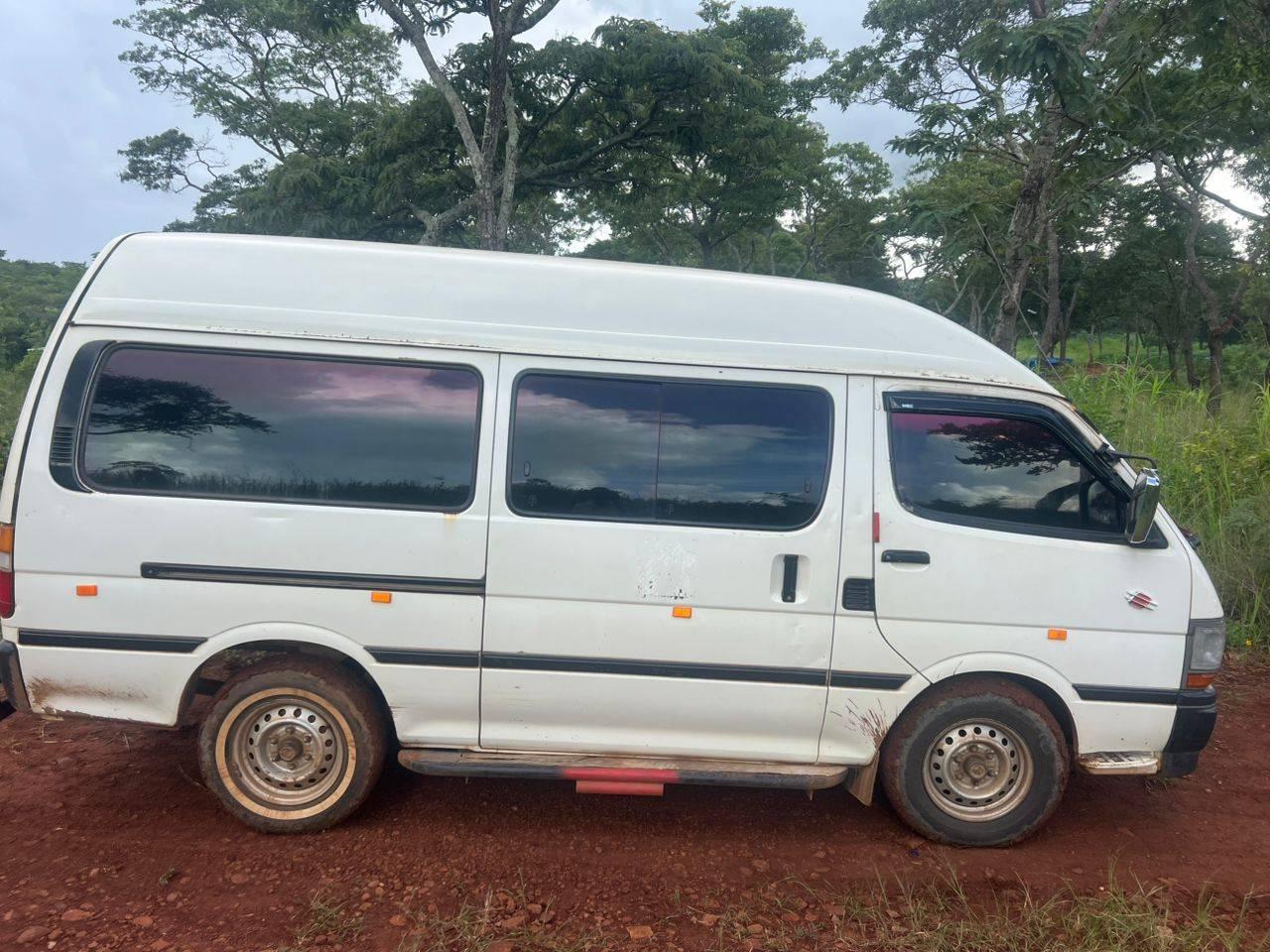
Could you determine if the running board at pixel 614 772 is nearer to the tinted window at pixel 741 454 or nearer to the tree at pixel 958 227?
the tinted window at pixel 741 454

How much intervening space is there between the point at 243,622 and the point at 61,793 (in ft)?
4.57

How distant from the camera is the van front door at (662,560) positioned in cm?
337

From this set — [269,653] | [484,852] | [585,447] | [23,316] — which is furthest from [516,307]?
[23,316]

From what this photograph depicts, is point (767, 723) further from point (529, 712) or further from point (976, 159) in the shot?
point (976, 159)

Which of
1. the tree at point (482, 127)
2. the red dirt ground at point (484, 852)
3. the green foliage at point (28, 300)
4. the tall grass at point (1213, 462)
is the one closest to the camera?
the red dirt ground at point (484, 852)

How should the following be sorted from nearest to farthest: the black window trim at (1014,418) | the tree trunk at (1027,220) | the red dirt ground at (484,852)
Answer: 1. the red dirt ground at (484,852)
2. the black window trim at (1014,418)
3. the tree trunk at (1027,220)

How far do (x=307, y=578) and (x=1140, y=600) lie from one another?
3.35 metres

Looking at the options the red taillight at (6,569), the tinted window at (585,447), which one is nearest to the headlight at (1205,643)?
the tinted window at (585,447)

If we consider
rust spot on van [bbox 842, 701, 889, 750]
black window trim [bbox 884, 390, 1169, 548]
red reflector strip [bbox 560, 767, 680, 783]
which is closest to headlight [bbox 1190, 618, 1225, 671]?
black window trim [bbox 884, 390, 1169, 548]

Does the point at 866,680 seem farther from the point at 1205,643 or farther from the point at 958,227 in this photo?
the point at 958,227

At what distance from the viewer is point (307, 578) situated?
3344 mm

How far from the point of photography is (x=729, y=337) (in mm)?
3488

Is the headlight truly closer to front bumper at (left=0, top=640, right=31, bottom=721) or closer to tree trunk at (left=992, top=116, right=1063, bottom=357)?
front bumper at (left=0, top=640, right=31, bottom=721)

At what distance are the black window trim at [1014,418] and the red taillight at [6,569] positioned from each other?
138 inches
